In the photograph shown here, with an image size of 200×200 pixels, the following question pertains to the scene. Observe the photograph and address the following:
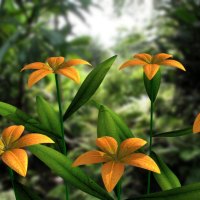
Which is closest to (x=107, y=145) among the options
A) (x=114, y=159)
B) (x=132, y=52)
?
(x=114, y=159)

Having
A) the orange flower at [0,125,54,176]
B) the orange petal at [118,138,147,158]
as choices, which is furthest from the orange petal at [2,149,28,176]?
the orange petal at [118,138,147,158]

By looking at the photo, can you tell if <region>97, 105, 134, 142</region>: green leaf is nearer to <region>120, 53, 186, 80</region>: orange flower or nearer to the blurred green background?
<region>120, 53, 186, 80</region>: orange flower

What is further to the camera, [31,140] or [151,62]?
[151,62]

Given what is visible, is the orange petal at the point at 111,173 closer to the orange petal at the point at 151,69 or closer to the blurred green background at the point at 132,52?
the orange petal at the point at 151,69

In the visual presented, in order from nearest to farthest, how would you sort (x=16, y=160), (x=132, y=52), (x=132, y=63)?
(x=16, y=160), (x=132, y=63), (x=132, y=52)

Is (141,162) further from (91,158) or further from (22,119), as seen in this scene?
(22,119)

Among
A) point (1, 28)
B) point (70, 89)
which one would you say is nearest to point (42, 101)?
point (1, 28)

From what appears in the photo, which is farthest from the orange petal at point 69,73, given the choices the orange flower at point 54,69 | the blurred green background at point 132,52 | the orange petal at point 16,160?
the blurred green background at point 132,52
